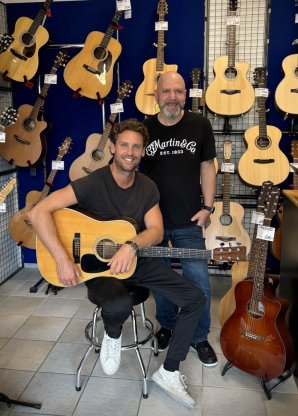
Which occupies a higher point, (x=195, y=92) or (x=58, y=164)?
(x=195, y=92)

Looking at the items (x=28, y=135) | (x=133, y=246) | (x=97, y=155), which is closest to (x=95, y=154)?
(x=97, y=155)

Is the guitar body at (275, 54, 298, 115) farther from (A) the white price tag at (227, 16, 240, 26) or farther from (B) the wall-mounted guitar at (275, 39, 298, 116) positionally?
(A) the white price tag at (227, 16, 240, 26)

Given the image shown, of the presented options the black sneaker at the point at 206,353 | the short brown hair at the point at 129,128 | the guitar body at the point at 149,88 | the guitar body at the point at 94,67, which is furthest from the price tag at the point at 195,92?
the black sneaker at the point at 206,353

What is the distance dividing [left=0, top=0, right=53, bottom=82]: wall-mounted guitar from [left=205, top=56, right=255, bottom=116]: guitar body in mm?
1474

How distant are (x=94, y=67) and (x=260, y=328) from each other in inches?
95.0

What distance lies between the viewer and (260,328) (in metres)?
2.14

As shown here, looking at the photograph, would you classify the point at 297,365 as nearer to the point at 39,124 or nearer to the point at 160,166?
the point at 160,166

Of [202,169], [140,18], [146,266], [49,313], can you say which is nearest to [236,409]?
[146,266]

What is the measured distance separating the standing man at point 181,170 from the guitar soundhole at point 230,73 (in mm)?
1046

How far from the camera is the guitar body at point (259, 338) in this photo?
6.90 ft

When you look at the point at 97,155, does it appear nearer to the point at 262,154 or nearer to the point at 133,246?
the point at 262,154

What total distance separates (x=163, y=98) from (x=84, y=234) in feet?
3.07

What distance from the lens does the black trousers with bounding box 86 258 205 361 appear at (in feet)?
6.35

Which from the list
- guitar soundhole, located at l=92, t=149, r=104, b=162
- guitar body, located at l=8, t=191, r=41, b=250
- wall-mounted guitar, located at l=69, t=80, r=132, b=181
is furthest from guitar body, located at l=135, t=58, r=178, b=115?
guitar body, located at l=8, t=191, r=41, b=250
